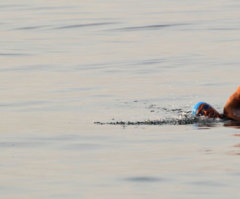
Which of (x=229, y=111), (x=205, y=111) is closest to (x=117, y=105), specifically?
(x=205, y=111)

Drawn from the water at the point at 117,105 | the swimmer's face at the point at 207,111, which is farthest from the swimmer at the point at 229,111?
the water at the point at 117,105

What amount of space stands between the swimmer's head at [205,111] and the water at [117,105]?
0.14 meters

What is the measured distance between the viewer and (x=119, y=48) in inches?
941

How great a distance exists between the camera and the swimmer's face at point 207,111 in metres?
14.2

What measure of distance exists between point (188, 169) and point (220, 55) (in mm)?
11215

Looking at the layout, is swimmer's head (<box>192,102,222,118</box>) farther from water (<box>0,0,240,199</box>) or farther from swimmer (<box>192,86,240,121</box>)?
water (<box>0,0,240,199</box>)

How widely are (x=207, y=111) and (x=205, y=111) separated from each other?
30 mm

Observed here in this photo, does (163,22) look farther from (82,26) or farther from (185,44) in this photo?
(185,44)

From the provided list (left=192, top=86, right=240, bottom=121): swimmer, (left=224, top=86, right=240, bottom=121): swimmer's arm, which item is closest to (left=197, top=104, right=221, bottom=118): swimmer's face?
(left=192, top=86, right=240, bottom=121): swimmer

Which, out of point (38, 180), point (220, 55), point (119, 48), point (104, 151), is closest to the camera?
point (38, 180)

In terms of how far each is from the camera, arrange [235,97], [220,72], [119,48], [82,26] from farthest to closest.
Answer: [82,26], [119,48], [220,72], [235,97]

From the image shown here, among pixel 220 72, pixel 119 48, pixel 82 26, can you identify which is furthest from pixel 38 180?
pixel 82 26

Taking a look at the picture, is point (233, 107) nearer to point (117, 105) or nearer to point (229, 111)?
point (229, 111)

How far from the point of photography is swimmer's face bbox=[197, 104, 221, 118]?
14.2 m
